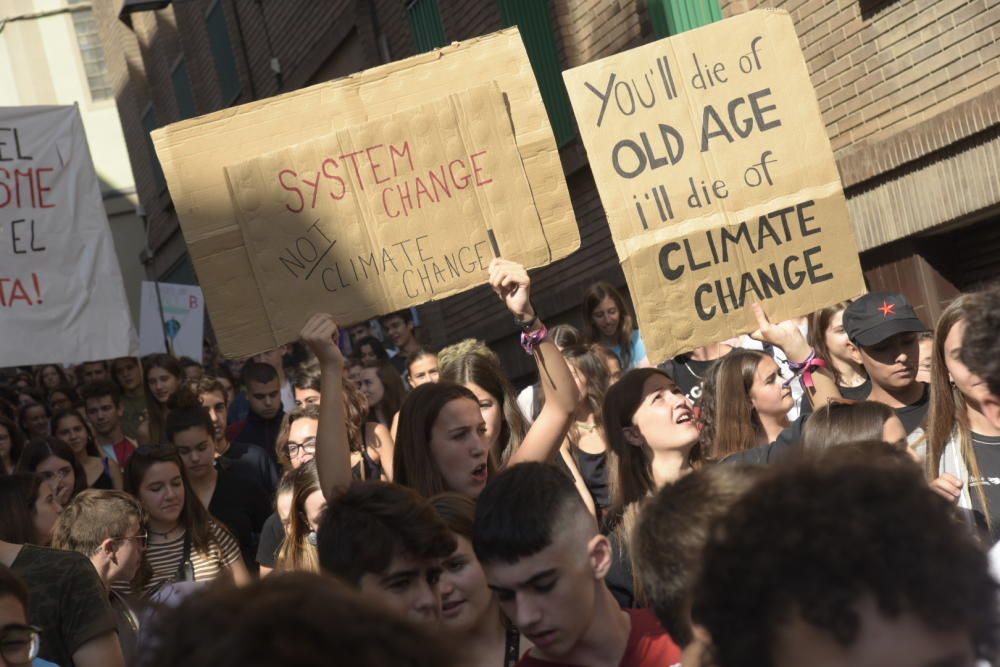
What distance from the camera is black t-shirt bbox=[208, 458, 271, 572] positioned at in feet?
23.3

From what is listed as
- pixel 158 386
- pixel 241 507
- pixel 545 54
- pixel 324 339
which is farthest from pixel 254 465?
pixel 545 54

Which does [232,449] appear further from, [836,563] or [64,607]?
[836,563]

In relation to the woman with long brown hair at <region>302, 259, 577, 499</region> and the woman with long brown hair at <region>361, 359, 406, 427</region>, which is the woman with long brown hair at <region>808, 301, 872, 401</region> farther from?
the woman with long brown hair at <region>361, 359, 406, 427</region>

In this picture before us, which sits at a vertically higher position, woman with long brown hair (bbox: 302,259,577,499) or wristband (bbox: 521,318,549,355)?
wristband (bbox: 521,318,549,355)

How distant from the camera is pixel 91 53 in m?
34.8

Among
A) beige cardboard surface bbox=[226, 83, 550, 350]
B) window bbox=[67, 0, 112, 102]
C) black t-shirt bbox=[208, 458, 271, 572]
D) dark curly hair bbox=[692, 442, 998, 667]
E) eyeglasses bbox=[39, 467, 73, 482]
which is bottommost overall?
black t-shirt bbox=[208, 458, 271, 572]

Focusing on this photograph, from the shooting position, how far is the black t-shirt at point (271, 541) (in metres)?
6.05

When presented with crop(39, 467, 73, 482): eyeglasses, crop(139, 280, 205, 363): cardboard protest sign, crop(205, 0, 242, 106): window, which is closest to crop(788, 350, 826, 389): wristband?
crop(39, 467, 73, 482): eyeglasses

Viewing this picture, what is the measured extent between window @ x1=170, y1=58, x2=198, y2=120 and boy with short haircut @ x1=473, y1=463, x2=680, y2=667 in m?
21.9

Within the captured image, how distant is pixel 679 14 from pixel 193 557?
20.8ft

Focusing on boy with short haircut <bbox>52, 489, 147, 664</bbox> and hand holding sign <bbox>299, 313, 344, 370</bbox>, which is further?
boy with short haircut <bbox>52, 489, 147, 664</bbox>

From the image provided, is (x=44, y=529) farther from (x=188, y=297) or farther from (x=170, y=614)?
(x=188, y=297)

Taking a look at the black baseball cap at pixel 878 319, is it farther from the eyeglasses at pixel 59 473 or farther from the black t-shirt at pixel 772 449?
the eyeglasses at pixel 59 473

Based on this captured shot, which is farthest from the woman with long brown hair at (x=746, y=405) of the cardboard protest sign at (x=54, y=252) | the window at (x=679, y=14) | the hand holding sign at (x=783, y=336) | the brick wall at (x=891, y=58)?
the window at (x=679, y=14)
